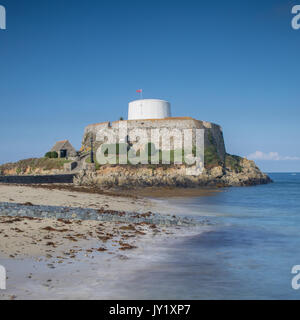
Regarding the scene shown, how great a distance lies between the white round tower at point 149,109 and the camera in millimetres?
62284

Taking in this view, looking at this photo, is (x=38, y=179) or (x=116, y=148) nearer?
(x=38, y=179)

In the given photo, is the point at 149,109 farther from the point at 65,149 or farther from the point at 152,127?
the point at 65,149

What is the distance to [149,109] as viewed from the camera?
204 feet

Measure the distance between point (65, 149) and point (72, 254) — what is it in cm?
5312

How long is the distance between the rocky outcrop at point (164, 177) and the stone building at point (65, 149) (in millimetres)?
12901

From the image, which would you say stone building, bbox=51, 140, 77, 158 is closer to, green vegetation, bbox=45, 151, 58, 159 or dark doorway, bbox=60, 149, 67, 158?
dark doorway, bbox=60, 149, 67, 158

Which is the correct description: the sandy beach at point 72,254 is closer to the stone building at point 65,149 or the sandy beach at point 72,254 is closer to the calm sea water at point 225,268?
the calm sea water at point 225,268

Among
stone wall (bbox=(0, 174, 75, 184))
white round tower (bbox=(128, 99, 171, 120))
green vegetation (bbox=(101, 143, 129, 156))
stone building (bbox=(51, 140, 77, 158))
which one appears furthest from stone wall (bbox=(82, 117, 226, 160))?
stone wall (bbox=(0, 174, 75, 184))

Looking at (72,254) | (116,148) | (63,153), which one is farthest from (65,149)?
(72,254)

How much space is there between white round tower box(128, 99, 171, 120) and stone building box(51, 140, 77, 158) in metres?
13.8

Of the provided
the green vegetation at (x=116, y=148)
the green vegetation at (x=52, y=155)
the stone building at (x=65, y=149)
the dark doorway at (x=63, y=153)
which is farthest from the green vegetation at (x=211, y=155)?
the green vegetation at (x=52, y=155)

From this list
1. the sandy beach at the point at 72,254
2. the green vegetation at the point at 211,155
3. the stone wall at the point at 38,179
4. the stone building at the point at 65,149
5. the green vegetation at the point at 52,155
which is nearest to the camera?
the sandy beach at the point at 72,254

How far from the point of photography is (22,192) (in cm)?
1638
